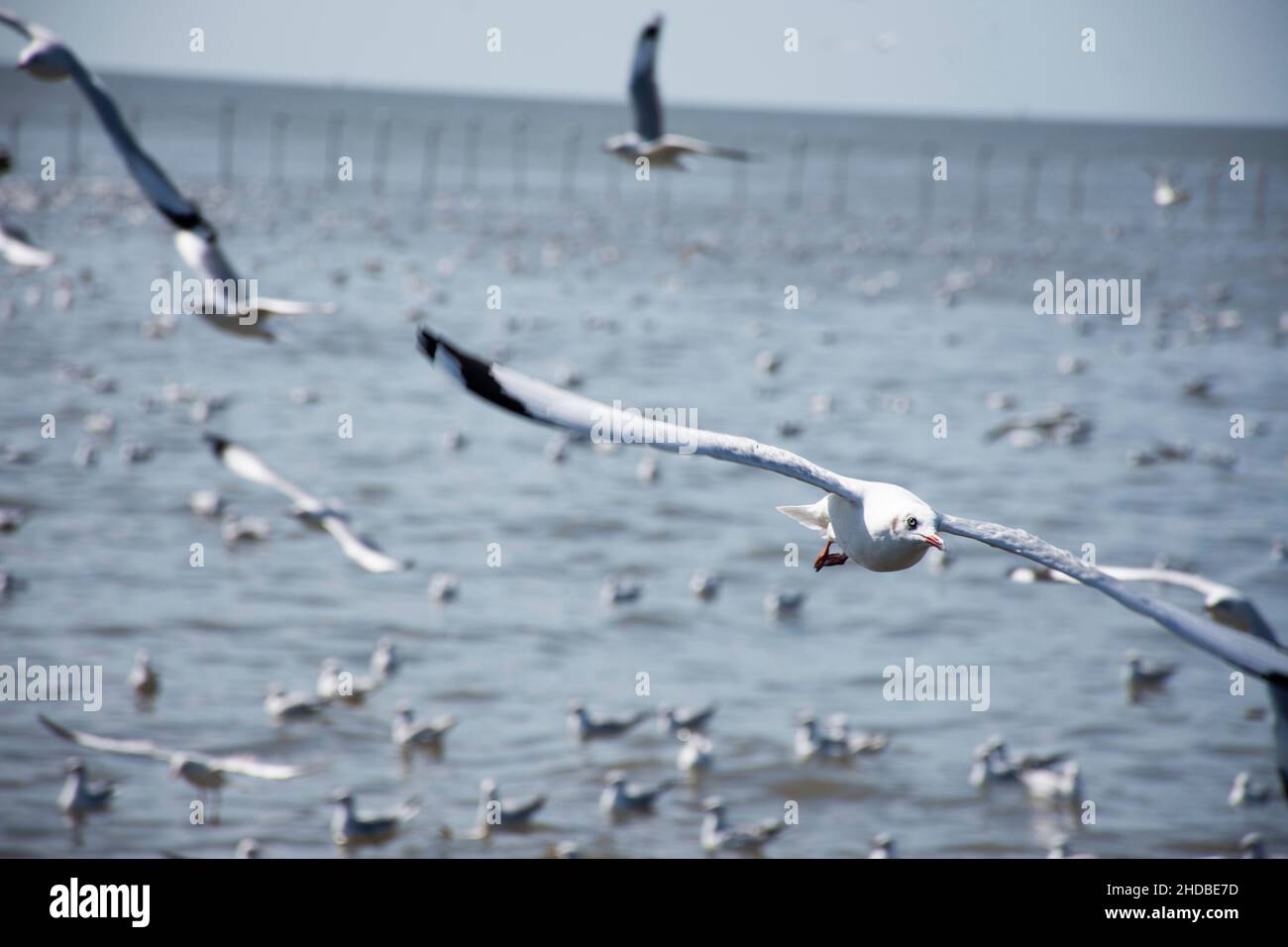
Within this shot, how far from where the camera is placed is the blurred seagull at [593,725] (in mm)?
14672

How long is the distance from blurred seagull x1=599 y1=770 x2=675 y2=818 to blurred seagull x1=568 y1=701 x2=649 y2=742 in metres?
1.08

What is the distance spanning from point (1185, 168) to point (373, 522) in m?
129

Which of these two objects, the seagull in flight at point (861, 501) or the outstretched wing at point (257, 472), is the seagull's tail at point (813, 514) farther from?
the outstretched wing at point (257, 472)

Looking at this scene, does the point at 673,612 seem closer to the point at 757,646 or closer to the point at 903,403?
the point at 757,646

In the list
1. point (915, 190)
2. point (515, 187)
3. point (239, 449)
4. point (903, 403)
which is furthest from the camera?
point (915, 190)

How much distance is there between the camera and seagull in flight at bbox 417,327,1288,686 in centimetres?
619

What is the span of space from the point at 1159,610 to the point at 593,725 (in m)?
8.91

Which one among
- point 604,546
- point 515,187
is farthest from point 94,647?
point 515,187

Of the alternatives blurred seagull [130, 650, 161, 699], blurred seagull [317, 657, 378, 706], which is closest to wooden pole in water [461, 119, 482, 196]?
blurred seagull [130, 650, 161, 699]

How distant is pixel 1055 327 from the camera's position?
39.5 m

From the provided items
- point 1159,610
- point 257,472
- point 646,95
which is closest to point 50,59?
point 257,472

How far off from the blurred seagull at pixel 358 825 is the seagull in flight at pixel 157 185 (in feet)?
14.0

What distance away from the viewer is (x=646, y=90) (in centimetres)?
1356

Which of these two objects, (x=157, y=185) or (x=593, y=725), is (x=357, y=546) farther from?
(x=593, y=725)
